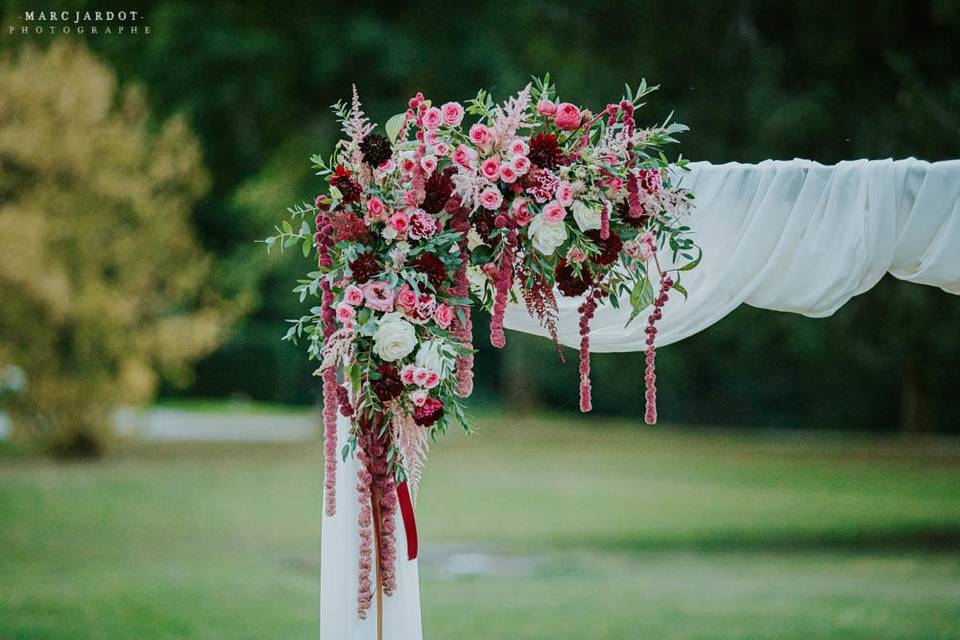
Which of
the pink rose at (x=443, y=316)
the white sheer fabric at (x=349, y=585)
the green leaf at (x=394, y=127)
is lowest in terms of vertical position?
the white sheer fabric at (x=349, y=585)

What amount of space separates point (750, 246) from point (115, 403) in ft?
35.8

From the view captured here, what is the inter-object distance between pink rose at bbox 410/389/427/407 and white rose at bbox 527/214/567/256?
1.91 ft

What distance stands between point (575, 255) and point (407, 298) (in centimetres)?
57

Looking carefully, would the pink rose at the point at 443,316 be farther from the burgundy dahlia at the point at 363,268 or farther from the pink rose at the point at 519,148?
the pink rose at the point at 519,148

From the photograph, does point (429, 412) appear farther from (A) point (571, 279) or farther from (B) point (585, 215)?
(B) point (585, 215)

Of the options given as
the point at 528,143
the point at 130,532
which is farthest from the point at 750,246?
the point at 130,532

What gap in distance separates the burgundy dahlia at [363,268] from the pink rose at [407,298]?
121 mm

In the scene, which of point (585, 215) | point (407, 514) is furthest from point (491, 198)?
point (407, 514)

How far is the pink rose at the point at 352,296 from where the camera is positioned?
3.76 meters

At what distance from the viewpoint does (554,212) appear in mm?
3848

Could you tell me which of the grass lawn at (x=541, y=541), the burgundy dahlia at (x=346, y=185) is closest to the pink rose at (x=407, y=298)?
the burgundy dahlia at (x=346, y=185)

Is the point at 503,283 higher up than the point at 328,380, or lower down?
higher up

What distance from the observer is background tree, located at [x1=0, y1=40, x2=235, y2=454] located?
522 inches

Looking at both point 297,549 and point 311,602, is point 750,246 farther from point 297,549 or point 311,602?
point 297,549
